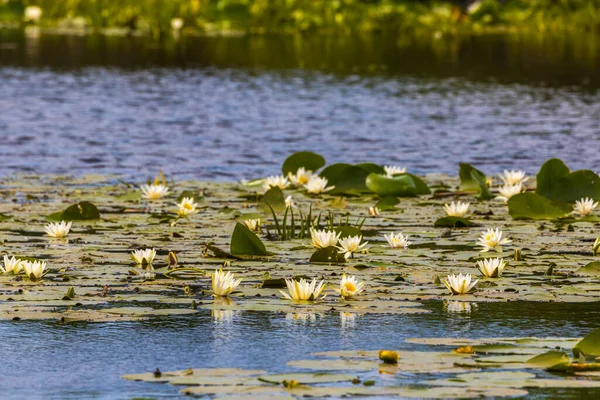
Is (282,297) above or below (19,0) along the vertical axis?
below

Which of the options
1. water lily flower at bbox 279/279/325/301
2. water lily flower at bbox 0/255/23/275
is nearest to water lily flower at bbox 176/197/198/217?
water lily flower at bbox 0/255/23/275

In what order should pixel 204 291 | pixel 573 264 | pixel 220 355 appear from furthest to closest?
pixel 573 264
pixel 204 291
pixel 220 355

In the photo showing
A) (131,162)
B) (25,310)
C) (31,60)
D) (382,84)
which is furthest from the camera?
(31,60)

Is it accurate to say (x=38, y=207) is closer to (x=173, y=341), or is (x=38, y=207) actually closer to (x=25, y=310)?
(x=25, y=310)

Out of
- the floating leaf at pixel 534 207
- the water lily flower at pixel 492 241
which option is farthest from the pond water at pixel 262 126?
the floating leaf at pixel 534 207

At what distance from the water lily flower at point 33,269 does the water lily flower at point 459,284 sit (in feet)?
6.03

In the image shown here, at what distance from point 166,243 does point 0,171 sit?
3.78 meters

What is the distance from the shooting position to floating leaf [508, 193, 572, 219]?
764 cm

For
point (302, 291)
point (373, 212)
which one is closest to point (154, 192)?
point (373, 212)

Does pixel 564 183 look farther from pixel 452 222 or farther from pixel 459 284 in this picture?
pixel 459 284

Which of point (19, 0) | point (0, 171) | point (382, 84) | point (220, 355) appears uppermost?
point (19, 0)

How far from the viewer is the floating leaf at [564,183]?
26.8 feet

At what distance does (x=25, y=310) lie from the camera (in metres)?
5.30

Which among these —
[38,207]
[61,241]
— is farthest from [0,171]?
[61,241]
